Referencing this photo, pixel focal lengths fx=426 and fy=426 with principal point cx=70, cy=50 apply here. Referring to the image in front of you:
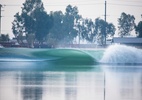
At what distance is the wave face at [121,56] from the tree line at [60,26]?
3505 centimetres

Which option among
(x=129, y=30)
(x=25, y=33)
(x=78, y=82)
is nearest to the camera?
(x=78, y=82)

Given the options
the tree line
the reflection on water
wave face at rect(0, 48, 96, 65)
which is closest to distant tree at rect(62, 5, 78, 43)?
the tree line

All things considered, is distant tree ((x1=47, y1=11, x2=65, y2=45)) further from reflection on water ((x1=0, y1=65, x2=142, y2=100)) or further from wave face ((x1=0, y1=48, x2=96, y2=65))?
reflection on water ((x1=0, y1=65, x2=142, y2=100))

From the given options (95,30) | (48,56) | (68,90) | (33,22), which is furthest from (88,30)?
(68,90)

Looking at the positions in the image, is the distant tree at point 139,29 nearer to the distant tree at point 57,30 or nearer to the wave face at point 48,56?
the distant tree at point 57,30

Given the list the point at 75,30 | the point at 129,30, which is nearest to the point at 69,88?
the point at 75,30

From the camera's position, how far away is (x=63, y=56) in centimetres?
3975

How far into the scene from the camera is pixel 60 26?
8925 cm

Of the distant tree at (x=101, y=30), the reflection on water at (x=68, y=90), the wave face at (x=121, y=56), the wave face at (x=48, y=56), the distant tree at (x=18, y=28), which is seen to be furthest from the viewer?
the distant tree at (x=101, y=30)

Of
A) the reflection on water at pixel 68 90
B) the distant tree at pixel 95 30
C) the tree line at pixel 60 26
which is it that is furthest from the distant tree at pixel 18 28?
the reflection on water at pixel 68 90

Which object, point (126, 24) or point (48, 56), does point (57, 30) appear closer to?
point (126, 24)

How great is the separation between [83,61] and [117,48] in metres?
3.53

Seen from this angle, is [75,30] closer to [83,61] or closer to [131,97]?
[83,61]

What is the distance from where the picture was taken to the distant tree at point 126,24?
331 ft
